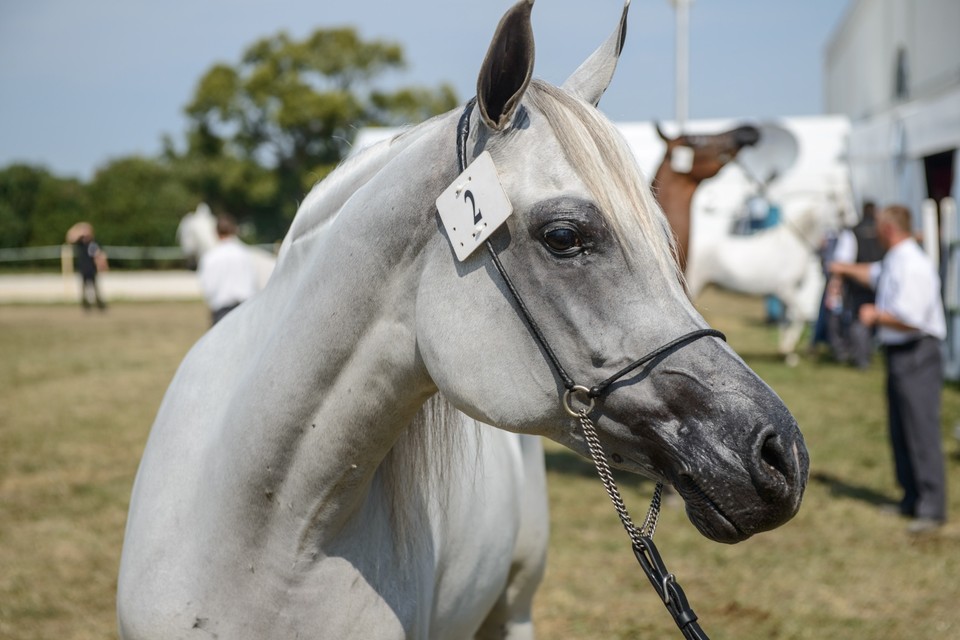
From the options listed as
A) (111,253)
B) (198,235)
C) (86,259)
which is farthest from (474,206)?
(111,253)

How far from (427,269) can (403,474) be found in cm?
49

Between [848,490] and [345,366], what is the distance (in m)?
5.75

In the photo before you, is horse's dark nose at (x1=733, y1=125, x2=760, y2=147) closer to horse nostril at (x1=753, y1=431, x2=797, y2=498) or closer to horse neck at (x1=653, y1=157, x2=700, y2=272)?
horse neck at (x1=653, y1=157, x2=700, y2=272)

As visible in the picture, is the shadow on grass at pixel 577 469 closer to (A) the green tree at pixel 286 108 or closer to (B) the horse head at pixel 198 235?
(B) the horse head at pixel 198 235

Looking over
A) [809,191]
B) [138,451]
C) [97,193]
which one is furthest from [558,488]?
[97,193]

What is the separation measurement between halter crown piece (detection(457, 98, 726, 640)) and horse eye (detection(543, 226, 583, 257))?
9cm

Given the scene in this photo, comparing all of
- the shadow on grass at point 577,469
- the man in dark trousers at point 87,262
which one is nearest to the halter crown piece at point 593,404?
the shadow on grass at point 577,469

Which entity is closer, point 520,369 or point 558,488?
point 520,369

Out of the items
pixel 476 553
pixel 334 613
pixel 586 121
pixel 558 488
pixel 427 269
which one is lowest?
pixel 558 488

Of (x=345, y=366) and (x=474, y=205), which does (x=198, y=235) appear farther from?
(x=474, y=205)

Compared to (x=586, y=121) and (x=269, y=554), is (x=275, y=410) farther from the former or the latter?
(x=586, y=121)

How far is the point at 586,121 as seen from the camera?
1.48 m

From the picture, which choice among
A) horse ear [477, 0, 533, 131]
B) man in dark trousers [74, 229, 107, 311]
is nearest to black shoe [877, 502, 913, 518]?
horse ear [477, 0, 533, 131]

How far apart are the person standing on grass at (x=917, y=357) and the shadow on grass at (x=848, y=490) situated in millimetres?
628
